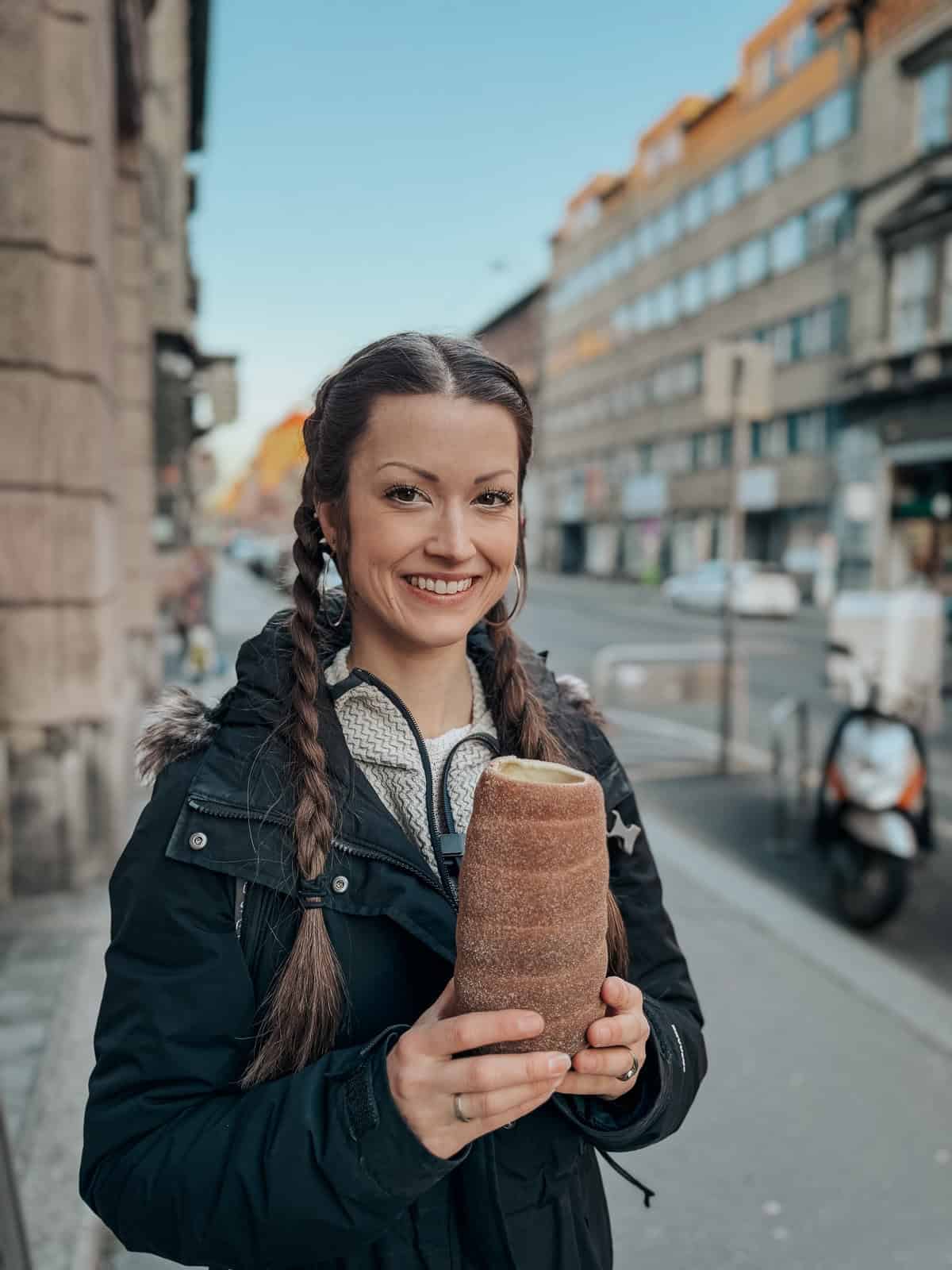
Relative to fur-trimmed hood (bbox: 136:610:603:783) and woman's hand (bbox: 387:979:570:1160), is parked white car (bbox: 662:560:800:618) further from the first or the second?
woman's hand (bbox: 387:979:570:1160)

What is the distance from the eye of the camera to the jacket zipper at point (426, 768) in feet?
4.34

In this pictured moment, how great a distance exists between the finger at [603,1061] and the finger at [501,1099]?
6 centimetres

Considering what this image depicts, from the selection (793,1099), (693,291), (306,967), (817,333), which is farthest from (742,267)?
(306,967)

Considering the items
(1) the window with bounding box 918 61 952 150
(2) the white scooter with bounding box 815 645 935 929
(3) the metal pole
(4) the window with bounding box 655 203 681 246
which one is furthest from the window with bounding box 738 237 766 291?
(2) the white scooter with bounding box 815 645 935 929

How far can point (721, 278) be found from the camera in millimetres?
38781

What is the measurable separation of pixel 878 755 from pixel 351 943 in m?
4.39

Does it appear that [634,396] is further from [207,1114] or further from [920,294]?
[207,1114]

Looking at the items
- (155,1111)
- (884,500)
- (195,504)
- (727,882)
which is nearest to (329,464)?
(155,1111)

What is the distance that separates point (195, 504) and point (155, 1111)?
80.8 ft

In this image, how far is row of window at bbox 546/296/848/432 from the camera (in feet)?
104

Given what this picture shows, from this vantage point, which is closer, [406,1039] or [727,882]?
[406,1039]

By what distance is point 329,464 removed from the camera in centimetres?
133

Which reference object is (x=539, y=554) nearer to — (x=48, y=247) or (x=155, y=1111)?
(x=48, y=247)

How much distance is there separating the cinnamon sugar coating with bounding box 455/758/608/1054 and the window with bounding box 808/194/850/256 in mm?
33676
